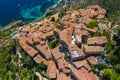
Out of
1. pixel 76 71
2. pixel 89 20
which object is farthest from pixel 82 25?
pixel 76 71

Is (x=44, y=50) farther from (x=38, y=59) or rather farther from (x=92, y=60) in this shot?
(x=92, y=60)

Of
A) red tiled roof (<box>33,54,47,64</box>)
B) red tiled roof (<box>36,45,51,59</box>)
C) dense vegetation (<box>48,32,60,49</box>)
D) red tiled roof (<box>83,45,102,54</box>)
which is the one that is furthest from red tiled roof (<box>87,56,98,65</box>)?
dense vegetation (<box>48,32,60,49</box>)

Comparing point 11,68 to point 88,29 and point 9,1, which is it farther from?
point 9,1

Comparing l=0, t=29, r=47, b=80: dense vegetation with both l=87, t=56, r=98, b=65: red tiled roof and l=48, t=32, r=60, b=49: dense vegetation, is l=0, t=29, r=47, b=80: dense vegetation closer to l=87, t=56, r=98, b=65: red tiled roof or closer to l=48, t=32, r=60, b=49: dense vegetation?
l=48, t=32, r=60, b=49: dense vegetation

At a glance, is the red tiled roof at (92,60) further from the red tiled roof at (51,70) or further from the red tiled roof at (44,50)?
the red tiled roof at (44,50)

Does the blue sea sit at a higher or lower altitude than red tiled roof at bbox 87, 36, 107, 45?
higher

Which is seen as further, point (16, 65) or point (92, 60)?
point (16, 65)

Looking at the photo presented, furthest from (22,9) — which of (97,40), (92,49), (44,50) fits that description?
(92,49)

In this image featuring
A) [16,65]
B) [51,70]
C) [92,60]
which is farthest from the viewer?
[16,65]
